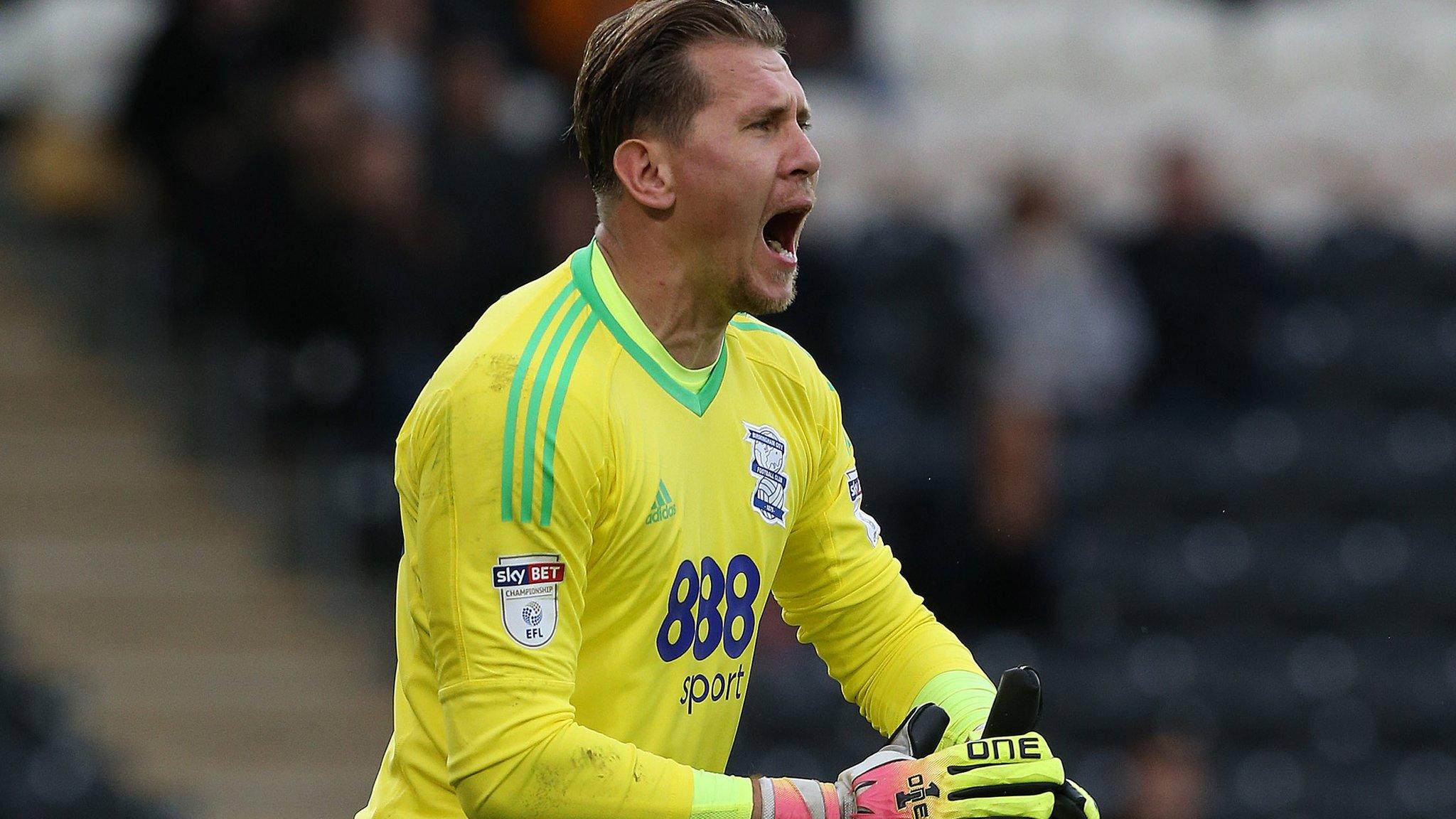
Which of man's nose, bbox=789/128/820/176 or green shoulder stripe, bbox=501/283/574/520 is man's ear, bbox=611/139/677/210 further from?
green shoulder stripe, bbox=501/283/574/520

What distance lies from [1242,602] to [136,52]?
5504 mm

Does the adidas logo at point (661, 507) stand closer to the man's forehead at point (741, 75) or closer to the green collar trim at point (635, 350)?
the green collar trim at point (635, 350)

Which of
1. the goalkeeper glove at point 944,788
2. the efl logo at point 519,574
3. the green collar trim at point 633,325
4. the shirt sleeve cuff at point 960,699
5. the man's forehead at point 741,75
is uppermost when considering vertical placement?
the man's forehead at point 741,75

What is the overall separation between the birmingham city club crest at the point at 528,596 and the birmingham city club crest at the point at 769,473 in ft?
1.65

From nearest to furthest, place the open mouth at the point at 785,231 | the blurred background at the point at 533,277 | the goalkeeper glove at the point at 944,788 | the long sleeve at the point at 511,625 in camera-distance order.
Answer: the long sleeve at the point at 511,625 < the goalkeeper glove at the point at 944,788 < the open mouth at the point at 785,231 < the blurred background at the point at 533,277

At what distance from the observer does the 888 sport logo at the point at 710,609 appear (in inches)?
129

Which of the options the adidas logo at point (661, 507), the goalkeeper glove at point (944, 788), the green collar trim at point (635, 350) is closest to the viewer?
the goalkeeper glove at point (944, 788)

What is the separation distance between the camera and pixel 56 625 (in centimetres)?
890

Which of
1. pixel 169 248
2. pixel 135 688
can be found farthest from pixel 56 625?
pixel 169 248

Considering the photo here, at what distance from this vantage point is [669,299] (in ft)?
11.1

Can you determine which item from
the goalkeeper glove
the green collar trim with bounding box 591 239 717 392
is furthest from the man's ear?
the goalkeeper glove

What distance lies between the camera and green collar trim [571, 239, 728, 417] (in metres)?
3.29

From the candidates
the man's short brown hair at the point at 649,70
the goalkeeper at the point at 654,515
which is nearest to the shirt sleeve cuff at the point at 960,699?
the goalkeeper at the point at 654,515

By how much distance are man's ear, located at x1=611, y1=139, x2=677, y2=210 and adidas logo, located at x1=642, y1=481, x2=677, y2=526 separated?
474 mm
